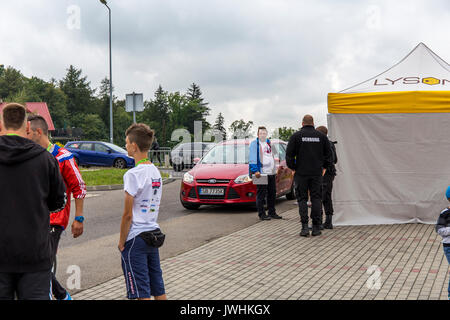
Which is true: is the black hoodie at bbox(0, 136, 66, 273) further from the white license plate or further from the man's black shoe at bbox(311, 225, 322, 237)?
the white license plate

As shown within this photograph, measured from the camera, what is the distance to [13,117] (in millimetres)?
3188

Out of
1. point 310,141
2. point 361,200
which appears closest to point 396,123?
point 361,200

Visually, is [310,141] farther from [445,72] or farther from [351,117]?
[445,72]

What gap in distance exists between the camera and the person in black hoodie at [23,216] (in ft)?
9.96

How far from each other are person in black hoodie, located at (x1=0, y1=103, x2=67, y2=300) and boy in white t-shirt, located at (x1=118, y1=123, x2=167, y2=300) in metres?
0.79

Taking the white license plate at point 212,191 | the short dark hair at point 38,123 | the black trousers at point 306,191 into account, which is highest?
the short dark hair at point 38,123

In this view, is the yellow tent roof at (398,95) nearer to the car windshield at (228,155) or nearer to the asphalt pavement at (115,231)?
the asphalt pavement at (115,231)

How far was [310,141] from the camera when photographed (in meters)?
8.75

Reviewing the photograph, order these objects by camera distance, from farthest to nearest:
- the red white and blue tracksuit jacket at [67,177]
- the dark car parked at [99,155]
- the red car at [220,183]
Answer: the dark car parked at [99,155], the red car at [220,183], the red white and blue tracksuit jacket at [67,177]

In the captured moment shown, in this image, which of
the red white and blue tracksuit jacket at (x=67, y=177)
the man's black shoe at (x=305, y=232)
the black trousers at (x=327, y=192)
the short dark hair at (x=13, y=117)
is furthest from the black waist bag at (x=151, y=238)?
the black trousers at (x=327, y=192)

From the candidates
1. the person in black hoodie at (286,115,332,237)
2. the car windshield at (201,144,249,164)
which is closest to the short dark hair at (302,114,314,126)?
the person in black hoodie at (286,115,332,237)

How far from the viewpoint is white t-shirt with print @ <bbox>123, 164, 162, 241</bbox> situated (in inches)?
152

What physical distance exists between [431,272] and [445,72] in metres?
5.25

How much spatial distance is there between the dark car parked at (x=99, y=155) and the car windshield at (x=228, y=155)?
13.6 metres
